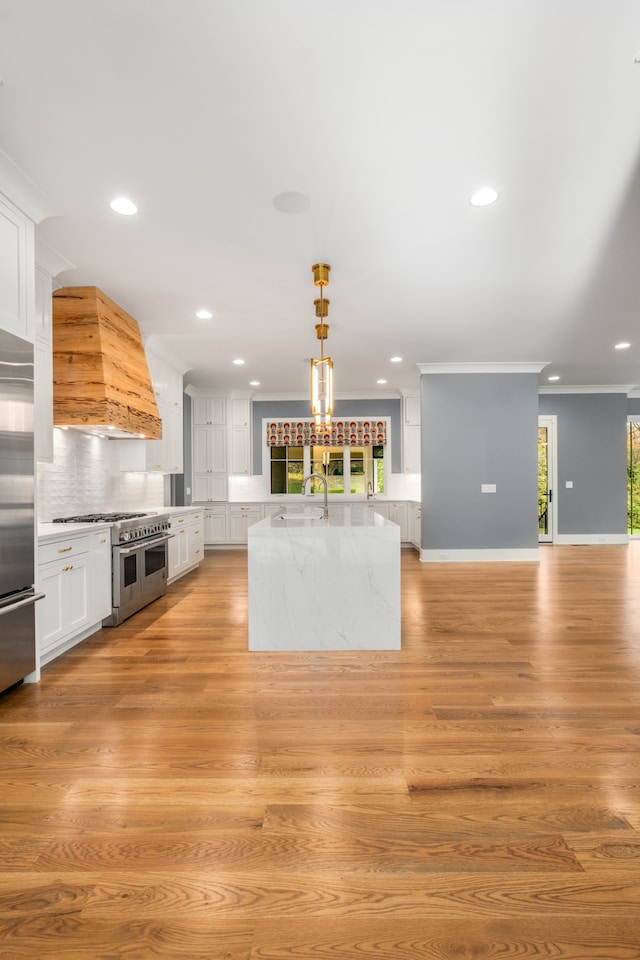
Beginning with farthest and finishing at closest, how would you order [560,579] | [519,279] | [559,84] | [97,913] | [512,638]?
[560,579] → [519,279] → [512,638] → [559,84] → [97,913]

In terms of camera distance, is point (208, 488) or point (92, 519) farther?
point (208, 488)

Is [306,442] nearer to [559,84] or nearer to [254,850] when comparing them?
[559,84]

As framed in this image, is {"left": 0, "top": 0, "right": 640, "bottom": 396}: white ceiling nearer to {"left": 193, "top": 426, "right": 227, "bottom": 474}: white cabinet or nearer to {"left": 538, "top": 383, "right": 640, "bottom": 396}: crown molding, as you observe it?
{"left": 538, "top": 383, "right": 640, "bottom": 396}: crown molding

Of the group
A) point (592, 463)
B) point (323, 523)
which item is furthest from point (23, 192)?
point (592, 463)

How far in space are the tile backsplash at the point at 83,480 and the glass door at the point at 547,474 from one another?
259 inches

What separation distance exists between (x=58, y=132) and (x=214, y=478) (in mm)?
6548

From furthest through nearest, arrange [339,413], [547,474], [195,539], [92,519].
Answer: [339,413], [547,474], [195,539], [92,519]

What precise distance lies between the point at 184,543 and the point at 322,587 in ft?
10.4

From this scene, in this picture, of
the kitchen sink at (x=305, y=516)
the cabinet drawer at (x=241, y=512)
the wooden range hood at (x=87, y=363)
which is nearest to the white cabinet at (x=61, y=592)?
the wooden range hood at (x=87, y=363)

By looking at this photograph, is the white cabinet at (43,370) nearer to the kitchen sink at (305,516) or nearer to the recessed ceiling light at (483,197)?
the kitchen sink at (305,516)

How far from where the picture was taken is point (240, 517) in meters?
8.48

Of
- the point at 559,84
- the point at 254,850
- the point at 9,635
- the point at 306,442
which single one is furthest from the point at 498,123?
the point at 306,442

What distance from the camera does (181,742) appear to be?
216 centimetres

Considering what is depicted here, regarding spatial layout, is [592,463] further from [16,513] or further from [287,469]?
[16,513]
